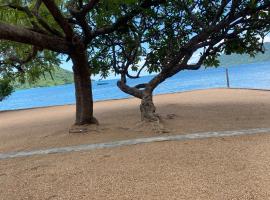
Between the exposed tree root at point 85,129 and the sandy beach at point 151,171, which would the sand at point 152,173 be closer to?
the sandy beach at point 151,171

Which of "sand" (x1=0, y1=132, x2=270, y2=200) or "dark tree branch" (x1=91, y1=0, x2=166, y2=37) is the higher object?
"dark tree branch" (x1=91, y1=0, x2=166, y2=37)

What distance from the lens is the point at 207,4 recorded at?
39.1ft

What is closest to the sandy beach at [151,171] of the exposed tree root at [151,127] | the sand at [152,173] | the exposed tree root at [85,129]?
the sand at [152,173]

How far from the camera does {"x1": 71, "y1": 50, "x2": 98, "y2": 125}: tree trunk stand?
10367 mm

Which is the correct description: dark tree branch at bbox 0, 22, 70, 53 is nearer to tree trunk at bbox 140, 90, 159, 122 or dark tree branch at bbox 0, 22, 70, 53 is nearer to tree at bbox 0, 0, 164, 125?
tree at bbox 0, 0, 164, 125

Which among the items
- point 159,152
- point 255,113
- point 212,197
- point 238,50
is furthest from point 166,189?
point 238,50

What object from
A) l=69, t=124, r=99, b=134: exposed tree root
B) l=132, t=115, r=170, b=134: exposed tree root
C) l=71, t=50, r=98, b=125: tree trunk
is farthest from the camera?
l=69, t=124, r=99, b=134: exposed tree root

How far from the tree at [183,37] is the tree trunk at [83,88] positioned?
4.93 ft

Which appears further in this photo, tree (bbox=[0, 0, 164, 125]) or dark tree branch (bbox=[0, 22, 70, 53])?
tree (bbox=[0, 0, 164, 125])

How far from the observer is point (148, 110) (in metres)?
10.7

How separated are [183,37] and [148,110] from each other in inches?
123

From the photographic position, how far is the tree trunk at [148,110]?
1051 cm

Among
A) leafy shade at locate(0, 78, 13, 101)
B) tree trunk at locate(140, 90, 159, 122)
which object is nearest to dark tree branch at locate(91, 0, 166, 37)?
tree trunk at locate(140, 90, 159, 122)

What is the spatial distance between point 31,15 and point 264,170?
6.40 meters
